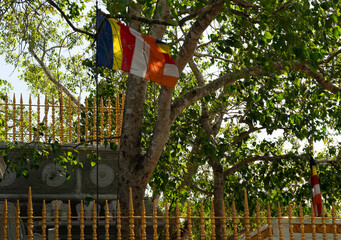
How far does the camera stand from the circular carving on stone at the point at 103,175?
34.4ft

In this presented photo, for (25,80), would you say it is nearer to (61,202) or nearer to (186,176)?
(186,176)

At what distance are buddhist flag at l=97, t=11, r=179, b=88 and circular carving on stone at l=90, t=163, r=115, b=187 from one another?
3.40 meters

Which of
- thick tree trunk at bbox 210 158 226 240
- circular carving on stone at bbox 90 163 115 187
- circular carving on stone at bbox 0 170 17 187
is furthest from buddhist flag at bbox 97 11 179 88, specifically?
thick tree trunk at bbox 210 158 226 240

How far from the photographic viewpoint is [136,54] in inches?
285

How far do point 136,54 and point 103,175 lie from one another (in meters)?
3.90

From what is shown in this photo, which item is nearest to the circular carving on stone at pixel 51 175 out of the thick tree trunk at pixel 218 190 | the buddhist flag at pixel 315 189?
the thick tree trunk at pixel 218 190

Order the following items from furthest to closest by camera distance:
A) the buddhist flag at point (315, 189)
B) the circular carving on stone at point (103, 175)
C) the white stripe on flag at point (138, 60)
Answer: the buddhist flag at point (315, 189), the circular carving on stone at point (103, 175), the white stripe on flag at point (138, 60)

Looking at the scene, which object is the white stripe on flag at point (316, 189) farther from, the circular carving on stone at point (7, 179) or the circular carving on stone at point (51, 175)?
the circular carving on stone at point (7, 179)

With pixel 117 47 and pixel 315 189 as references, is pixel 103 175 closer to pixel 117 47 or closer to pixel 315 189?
pixel 117 47

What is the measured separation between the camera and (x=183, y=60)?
805cm

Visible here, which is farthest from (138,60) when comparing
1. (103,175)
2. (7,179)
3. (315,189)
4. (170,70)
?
(315,189)

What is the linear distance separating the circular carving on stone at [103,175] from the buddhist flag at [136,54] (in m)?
3.40

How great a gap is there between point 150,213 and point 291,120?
3573 mm

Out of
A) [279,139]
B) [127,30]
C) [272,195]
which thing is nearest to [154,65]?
[127,30]
